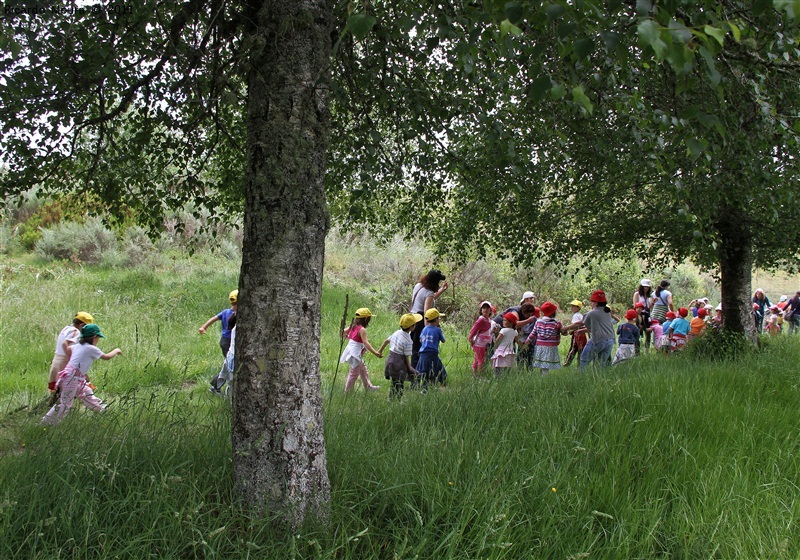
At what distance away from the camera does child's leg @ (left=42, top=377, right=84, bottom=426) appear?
4.06m

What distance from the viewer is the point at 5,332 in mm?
9359

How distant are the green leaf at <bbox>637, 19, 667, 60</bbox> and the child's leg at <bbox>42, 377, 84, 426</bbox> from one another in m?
4.28

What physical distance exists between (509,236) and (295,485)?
6.06 m

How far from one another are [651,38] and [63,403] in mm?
4877

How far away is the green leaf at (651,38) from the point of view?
4.75ft

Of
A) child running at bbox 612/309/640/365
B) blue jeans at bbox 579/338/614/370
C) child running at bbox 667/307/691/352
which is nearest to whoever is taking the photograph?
blue jeans at bbox 579/338/614/370

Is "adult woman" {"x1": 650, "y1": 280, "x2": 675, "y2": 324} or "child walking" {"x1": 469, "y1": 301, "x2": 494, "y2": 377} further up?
"adult woman" {"x1": 650, "y1": 280, "x2": 675, "y2": 324}

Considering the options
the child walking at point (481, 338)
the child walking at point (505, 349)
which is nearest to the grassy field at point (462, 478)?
the child walking at point (505, 349)

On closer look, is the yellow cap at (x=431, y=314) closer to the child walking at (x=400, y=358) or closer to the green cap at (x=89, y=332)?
the child walking at (x=400, y=358)

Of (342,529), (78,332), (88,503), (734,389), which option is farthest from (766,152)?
(78,332)

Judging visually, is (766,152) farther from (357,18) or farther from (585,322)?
(357,18)

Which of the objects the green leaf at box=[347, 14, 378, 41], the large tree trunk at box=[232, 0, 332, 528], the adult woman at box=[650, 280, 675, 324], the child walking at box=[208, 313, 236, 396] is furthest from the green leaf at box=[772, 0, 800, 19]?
the adult woman at box=[650, 280, 675, 324]

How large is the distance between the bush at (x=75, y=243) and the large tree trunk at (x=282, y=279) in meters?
15.2

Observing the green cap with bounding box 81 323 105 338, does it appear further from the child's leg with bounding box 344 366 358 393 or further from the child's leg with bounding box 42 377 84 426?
the child's leg with bounding box 344 366 358 393
